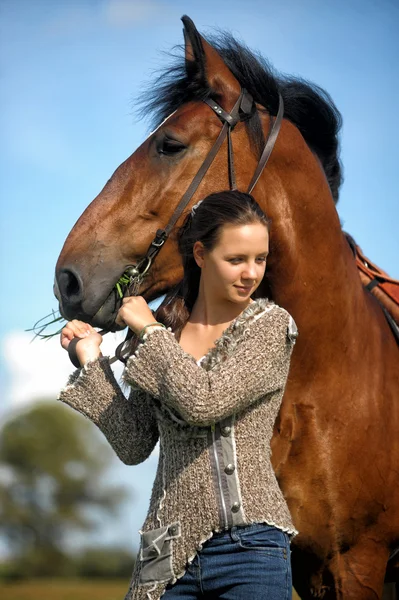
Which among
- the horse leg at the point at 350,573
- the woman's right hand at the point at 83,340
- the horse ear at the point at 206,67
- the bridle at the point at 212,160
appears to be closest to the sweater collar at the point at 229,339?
the woman's right hand at the point at 83,340

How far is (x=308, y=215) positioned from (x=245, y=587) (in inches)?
73.8

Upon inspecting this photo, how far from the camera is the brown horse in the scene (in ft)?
11.9

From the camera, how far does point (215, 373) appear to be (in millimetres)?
2633

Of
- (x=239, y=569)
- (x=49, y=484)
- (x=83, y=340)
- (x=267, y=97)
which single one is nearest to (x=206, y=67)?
(x=267, y=97)

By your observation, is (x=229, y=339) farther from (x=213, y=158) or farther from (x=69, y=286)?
(x=213, y=158)

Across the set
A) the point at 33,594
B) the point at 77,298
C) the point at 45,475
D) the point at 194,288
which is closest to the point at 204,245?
the point at 194,288

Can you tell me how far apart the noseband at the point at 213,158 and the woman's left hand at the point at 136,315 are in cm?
73

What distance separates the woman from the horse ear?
113 cm

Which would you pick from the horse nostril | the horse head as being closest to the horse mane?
the horse head

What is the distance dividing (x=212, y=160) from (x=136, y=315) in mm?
1177

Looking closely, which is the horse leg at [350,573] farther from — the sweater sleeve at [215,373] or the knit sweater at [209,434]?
the sweater sleeve at [215,373]

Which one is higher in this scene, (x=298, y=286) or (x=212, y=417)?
(x=298, y=286)

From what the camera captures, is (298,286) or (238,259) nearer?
(238,259)

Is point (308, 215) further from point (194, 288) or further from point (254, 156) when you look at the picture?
point (194, 288)
